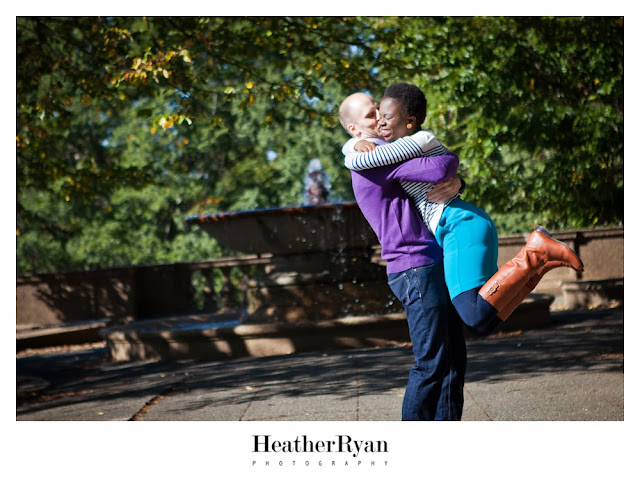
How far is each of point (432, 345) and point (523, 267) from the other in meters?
0.49

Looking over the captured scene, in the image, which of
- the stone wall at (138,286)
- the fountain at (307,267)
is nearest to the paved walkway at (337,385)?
the fountain at (307,267)

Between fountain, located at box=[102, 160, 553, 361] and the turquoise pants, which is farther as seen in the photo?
fountain, located at box=[102, 160, 553, 361]

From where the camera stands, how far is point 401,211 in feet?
9.70

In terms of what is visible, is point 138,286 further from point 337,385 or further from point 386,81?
point 337,385

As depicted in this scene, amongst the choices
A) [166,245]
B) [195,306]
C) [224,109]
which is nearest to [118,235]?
[166,245]

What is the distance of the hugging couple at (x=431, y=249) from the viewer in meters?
2.83

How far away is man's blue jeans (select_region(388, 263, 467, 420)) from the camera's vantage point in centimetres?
290

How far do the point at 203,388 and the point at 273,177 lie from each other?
2067 cm

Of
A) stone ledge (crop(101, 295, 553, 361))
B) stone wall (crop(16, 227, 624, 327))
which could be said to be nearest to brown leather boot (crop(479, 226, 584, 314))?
stone ledge (crop(101, 295, 553, 361))

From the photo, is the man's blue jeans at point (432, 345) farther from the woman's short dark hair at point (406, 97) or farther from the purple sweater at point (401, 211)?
the woman's short dark hair at point (406, 97)

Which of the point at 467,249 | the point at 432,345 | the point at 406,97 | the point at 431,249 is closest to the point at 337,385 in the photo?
the point at 432,345

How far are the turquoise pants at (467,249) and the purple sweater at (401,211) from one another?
9cm

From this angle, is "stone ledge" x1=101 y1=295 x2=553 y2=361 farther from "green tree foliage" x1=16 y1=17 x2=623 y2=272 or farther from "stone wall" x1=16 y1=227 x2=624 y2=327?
"stone wall" x1=16 y1=227 x2=624 y2=327

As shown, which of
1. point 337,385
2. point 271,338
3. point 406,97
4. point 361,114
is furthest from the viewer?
point 271,338
